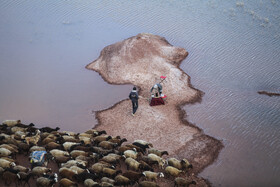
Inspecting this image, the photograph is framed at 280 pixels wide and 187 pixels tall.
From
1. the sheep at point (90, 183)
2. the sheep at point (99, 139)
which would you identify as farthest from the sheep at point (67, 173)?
the sheep at point (99, 139)

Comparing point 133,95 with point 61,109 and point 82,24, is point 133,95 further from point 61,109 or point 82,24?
point 82,24

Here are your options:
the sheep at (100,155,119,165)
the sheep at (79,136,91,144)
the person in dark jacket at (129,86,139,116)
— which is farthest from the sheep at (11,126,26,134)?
the person in dark jacket at (129,86,139,116)

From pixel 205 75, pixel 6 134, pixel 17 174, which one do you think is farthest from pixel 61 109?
pixel 205 75

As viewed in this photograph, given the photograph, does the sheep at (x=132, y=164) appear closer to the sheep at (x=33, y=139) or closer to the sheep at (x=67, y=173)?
the sheep at (x=67, y=173)

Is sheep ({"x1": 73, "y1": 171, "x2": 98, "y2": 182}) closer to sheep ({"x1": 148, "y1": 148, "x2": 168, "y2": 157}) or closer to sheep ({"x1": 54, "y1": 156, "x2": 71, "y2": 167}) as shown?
sheep ({"x1": 54, "y1": 156, "x2": 71, "y2": 167})

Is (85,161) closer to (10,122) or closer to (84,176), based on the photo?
(84,176)

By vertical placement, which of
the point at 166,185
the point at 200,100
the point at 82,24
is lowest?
the point at 166,185

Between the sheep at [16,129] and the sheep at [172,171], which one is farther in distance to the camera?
the sheep at [16,129]
